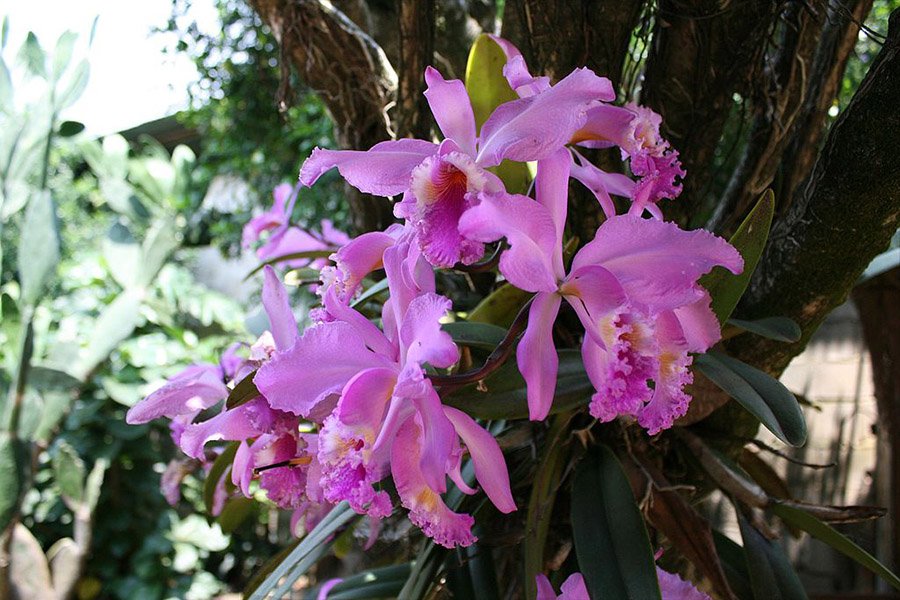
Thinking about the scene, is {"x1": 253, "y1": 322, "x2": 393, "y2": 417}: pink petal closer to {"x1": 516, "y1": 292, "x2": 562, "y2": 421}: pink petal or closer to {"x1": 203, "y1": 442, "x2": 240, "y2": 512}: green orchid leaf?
{"x1": 516, "y1": 292, "x2": 562, "y2": 421}: pink petal

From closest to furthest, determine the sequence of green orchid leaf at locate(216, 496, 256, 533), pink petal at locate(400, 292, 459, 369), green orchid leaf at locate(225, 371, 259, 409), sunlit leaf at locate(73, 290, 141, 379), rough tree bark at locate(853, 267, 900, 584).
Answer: pink petal at locate(400, 292, 459, 369) → green orchid leaf at locate(225, 371, 259, 409) → green orchid leaf at locate(216, 496, 256, 533) → rough tree bark at locate(853, 267, 900, 584) → sunlit leaf at locate(73, 290, 141, 379)

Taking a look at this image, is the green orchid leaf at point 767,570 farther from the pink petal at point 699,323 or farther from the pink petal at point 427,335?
the pink petal at point 427,335

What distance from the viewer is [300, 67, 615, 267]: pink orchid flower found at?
1.16 feet

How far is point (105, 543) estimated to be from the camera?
213 centimetres

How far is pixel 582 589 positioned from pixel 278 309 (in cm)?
24

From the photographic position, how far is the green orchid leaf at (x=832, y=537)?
18.9 inches

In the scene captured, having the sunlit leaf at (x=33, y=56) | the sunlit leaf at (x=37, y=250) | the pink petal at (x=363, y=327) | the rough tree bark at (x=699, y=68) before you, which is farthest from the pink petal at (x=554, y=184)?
the sunlit leaf at (x=33, y=56)

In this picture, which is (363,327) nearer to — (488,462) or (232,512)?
(488,462)

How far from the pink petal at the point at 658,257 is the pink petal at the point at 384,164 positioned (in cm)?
9

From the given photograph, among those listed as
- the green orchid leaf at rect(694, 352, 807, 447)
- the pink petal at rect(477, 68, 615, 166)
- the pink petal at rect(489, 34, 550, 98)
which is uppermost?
the pink petal at rect(489, 34, 550, 98)

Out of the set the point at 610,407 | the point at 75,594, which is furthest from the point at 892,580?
the point at 75,594

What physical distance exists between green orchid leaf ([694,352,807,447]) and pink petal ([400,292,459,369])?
17 centimetres

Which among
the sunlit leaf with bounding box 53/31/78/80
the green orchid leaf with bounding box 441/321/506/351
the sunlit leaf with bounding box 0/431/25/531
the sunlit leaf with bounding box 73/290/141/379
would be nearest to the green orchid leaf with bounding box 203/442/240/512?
the green orchid leaf with bounding box 441/321/506/351

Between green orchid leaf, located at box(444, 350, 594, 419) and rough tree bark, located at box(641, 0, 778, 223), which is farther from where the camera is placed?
rough tree bark, located at box(641, 0, 778, 223)
